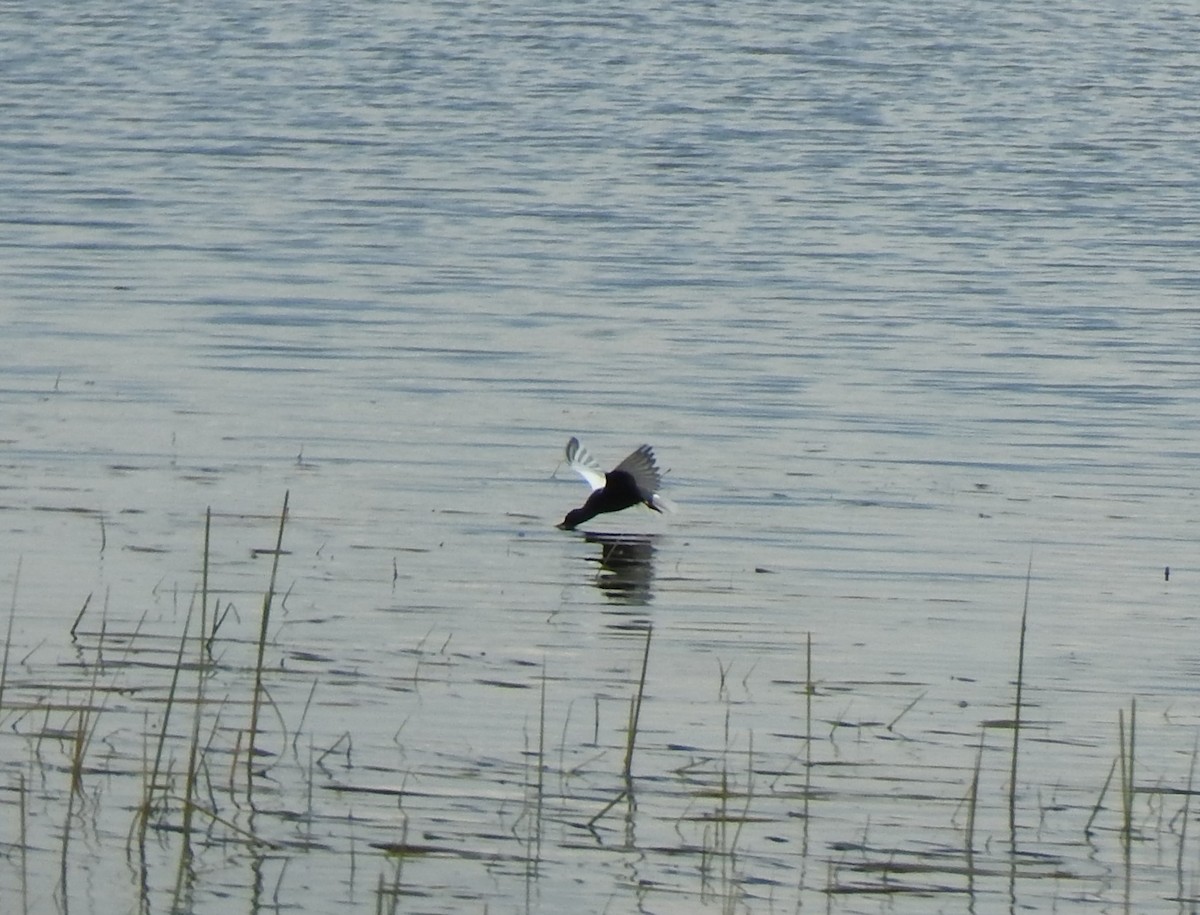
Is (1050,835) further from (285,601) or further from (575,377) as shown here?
(575,377)

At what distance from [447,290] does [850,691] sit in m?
9.41

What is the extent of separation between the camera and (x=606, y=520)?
11.1m

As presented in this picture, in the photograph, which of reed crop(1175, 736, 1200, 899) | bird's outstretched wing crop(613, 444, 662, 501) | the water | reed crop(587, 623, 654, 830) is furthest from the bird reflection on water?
reed crop(1175, 736, 1200, 899)

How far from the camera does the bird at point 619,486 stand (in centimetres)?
1052

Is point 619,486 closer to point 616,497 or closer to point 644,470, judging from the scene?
point 616,497

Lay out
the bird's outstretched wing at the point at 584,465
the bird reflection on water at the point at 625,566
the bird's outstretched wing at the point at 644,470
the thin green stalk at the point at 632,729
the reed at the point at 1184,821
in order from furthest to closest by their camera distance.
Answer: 1. the bird's outstretched wing at the point at 584,465
2. the bird's outstretched wing at the point at 644,470
3. the bird reflection on water at the point at 625,566
4. the thin green stalk at the point at 632,729
5. the reed at the point at 1184,821

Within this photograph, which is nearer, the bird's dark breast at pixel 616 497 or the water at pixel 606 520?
the water at pixel 606 520

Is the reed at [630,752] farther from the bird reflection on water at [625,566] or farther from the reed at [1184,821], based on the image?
the bird reflection on water at [625,566]

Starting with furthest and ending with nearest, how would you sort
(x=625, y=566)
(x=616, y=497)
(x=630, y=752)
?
(x=616, y=497)
(x=625, y=566)
(x=630, y=752)

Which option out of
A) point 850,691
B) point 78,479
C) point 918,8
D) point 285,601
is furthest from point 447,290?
point 918,8

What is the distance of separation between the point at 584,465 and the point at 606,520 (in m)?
0.25

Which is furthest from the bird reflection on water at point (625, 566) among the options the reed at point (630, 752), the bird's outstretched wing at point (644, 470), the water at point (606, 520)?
the reed at point (630, 752)

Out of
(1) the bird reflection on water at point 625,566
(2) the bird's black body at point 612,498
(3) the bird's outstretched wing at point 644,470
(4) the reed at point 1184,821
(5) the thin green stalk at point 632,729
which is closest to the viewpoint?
(4) the reed at point 1184,821

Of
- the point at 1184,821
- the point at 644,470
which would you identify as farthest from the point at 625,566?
the point at 1184,821
